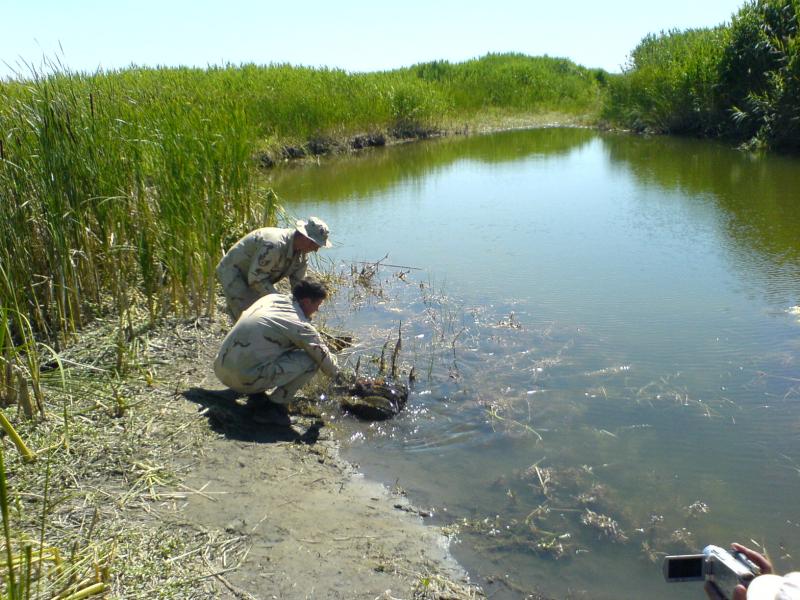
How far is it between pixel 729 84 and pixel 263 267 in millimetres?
21181

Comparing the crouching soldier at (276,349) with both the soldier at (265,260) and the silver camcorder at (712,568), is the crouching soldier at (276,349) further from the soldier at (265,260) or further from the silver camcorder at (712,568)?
the silver camcorder at (712,568)

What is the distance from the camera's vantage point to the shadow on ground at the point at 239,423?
200 inches

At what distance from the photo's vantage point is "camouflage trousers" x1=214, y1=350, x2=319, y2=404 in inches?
204

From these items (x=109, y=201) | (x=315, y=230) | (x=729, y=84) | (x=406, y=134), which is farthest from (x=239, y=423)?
(x=729, y=84)

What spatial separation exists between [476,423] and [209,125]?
4.32 m

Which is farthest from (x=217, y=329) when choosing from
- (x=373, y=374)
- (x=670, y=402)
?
(x=670, y=402)

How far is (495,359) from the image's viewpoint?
682 centimetres

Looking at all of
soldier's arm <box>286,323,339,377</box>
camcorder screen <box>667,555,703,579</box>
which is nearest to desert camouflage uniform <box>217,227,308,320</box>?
soldier's arm <box>286,323,339,377</box>

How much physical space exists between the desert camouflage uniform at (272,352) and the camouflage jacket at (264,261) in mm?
750

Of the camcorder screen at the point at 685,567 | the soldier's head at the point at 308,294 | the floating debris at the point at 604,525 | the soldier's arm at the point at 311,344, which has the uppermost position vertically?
the soldier's head at the point at 308,294

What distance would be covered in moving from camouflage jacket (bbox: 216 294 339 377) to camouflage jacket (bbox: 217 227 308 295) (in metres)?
0.81

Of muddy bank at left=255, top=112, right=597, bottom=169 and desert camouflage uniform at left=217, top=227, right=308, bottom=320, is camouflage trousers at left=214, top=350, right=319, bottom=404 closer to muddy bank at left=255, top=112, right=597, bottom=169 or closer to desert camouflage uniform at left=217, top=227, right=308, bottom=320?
desert camouflage uniform at left=217, top=227, right=308, bottom=320

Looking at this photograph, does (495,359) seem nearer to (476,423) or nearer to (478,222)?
(476,423)

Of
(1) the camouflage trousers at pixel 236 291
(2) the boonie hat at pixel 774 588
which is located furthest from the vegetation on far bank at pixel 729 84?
(2) the boonie hat at pixel 774 588
